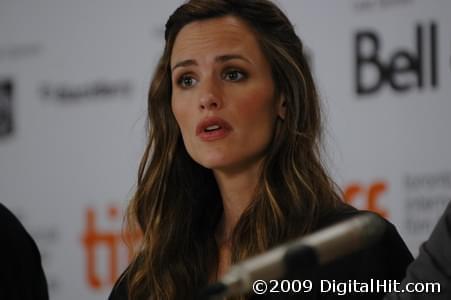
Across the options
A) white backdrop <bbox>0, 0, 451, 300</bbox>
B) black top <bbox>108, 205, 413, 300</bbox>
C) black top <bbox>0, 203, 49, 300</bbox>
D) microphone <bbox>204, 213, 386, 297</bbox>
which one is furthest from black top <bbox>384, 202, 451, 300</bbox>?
white backdrop <bbox>0, 0, 451, 300</bbox>

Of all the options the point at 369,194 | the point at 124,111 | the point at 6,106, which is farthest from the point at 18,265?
the point at 6,106

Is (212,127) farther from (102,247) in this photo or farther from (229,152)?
(102,247)

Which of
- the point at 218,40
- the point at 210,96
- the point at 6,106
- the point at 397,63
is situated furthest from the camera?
the point at 6,106

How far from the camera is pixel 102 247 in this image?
180 inches

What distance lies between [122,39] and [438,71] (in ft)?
5.43

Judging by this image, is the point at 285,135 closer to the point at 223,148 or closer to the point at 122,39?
the point at 223,148

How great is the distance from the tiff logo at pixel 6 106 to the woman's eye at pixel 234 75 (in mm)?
2477

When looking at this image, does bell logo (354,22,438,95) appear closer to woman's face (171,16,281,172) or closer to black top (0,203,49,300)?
woman's face (171,16,281,172)

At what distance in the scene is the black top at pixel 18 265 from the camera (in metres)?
3.00

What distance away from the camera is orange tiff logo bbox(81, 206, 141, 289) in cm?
453

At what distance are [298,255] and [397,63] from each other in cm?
246

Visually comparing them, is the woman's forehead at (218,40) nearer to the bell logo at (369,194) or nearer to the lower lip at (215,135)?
the lower lip at (215,135)

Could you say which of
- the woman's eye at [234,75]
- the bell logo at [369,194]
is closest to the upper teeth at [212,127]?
the woman's eye at [234,75]

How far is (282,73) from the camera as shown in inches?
109
